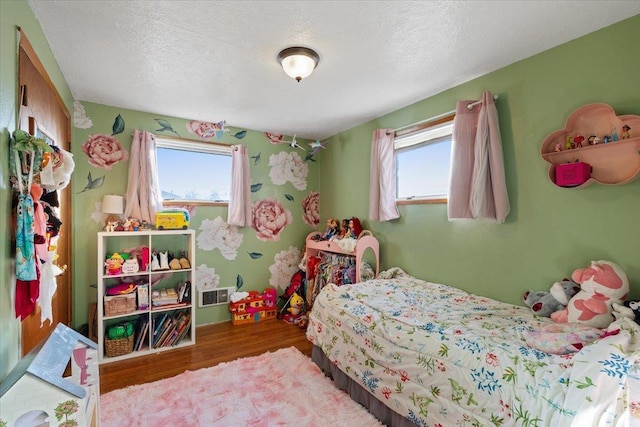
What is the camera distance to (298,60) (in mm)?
2010

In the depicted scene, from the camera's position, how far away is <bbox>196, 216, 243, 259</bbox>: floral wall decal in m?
3.57

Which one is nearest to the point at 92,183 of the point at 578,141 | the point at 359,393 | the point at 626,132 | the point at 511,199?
the point at 359,393

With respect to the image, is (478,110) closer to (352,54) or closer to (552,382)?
(352,54)

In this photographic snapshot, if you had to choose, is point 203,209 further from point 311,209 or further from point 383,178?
point 383,178

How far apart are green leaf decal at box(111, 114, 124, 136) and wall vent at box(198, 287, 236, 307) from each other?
1.93 meters

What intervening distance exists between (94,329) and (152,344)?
1.94ft

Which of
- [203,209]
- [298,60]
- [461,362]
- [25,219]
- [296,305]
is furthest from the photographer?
[296,305]

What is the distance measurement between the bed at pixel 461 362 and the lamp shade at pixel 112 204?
214 centimetres

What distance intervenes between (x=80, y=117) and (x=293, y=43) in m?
2.39

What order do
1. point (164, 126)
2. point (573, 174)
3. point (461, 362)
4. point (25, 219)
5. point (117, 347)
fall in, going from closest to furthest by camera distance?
1. point (25, 219)
2. point (461, 362)
3. point (573, 174)
4. point (117, 347)
5. point (164, 126)

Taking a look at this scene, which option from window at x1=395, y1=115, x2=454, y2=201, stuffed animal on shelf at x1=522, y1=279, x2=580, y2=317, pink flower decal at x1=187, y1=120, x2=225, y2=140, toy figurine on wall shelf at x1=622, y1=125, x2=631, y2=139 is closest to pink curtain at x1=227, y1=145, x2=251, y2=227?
pink flower decal at x1=187, y1=120, x2=225, y2=140

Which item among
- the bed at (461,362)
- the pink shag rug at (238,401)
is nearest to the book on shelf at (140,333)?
the pink shag rug at (238,401)

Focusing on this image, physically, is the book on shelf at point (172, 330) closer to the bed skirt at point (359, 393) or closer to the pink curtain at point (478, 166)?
the bed skirt at point (359, 393)

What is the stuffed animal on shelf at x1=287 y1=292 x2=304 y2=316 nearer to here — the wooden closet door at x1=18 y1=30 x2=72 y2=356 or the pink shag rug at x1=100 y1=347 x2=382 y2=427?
the pink shag rug at x1=100 y1=347 x2=382 y2=427
